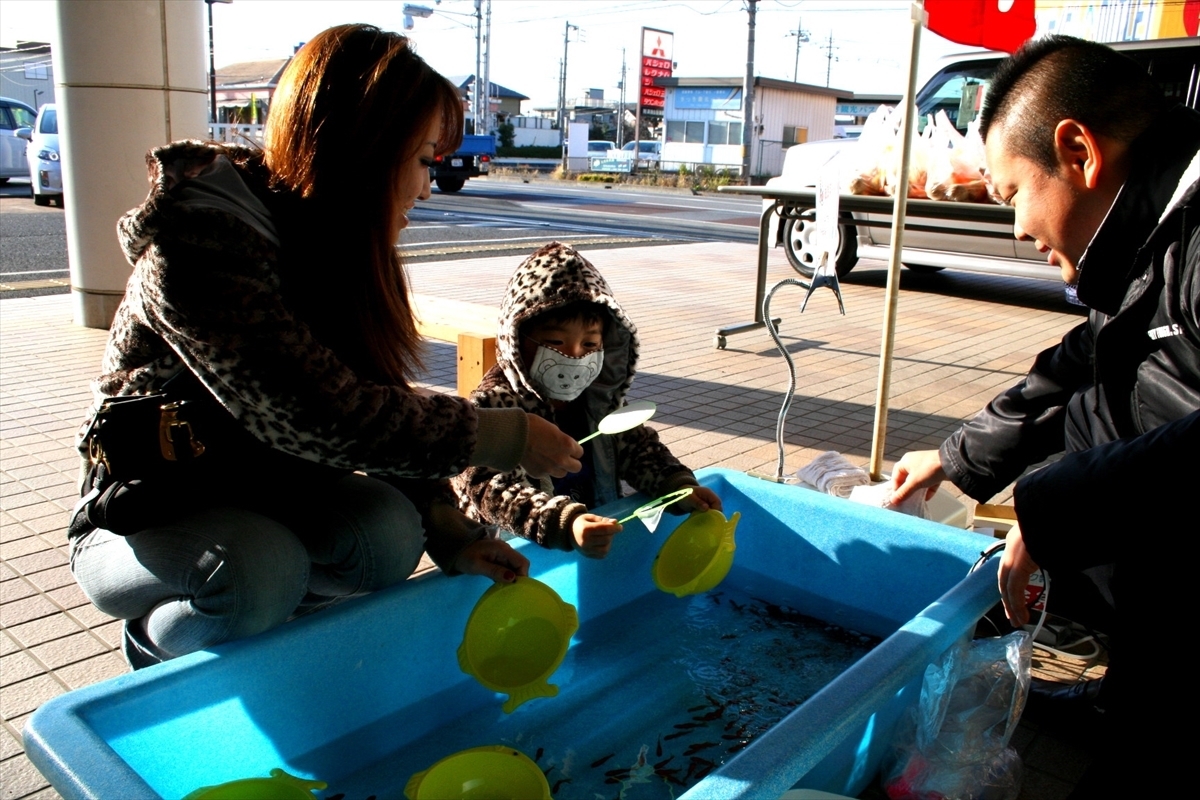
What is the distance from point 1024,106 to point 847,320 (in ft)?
17.3

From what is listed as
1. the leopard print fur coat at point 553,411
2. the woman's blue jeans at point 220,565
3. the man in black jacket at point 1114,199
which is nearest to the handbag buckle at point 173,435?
the woman's blue jeans at point 220,565

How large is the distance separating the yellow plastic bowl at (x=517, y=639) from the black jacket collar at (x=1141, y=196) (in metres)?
1.20

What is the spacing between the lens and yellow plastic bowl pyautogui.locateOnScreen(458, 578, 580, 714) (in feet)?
6.53

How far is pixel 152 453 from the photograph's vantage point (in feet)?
5.08

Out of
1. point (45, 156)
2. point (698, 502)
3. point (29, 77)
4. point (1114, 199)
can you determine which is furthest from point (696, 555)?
point (29, 77)

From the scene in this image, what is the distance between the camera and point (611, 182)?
3020 cm

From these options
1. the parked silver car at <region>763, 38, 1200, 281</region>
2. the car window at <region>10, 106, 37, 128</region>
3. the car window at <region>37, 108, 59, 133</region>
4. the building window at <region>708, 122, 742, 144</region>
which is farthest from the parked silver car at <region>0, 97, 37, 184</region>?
the building window at <region>708, 122, 742, 144</region>

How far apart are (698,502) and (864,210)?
248 cm

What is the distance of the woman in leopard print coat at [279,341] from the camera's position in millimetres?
1499

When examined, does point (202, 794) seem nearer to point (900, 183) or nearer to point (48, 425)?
point (900, 183)

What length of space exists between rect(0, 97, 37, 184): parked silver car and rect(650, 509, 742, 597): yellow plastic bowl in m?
16.4

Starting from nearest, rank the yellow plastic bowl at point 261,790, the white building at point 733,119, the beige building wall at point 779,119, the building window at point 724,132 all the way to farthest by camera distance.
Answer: the yellow plastic bowl at point 261,790 → the beige building wall at point 779,119 → the white building at point 733,119 → the building window at point 724,132

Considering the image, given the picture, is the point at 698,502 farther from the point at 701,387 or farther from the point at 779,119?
the point at 779,119

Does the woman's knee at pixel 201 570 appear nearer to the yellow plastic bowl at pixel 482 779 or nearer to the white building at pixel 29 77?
the yellow plastic bowl at pixel 482 779
